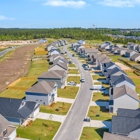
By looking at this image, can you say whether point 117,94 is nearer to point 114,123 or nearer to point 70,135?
point 114,123

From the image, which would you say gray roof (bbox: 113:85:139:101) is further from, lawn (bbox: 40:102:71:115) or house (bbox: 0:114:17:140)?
house (bbox: 0:114:17:140)

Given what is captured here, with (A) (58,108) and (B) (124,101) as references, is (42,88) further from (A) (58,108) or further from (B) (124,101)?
(B) (124,101)

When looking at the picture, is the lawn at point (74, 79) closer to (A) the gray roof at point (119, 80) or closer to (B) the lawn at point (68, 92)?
(B) the lawn at point (68, 92)

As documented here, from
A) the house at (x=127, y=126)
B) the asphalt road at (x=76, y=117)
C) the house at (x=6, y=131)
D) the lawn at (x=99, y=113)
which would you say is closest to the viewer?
the house at (x=6, y=131)

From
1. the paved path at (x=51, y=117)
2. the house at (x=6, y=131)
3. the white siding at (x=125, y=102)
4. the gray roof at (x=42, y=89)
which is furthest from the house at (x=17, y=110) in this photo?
the white siding at (x=125, y=102)

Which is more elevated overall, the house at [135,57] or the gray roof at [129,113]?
the house at [135,57]

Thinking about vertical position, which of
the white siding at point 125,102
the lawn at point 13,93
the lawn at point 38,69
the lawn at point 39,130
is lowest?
the lawn at point 39,130

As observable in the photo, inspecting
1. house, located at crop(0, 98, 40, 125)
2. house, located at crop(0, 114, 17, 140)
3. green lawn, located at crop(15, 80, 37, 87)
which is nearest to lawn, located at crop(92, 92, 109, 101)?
house, located at crop(0, 98, 40, 125)
